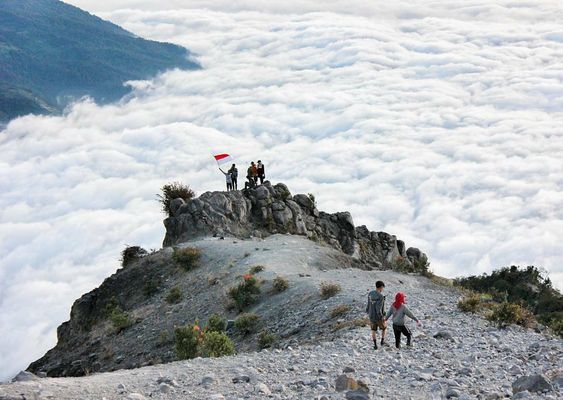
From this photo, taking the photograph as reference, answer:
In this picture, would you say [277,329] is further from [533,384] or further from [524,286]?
[524,286]

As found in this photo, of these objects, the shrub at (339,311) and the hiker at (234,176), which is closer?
the shrub at (339,311)

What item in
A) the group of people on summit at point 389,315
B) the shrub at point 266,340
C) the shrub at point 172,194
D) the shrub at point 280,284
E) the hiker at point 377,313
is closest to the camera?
the group of people on summit at point 389,315

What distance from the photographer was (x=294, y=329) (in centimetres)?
2792

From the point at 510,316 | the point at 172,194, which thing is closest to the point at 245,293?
the point at 510,316

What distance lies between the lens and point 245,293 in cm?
3459

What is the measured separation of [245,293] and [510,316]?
1367cm

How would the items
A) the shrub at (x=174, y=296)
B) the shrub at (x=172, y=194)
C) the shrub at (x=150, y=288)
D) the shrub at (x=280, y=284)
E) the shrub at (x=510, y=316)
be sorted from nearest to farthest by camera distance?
the shrub at (x=510, y=316), the shrub at (x=280, y=284), the shrub at (x=174, y=296), the shrub at (x=150, y=288), the shrub at (x=172, y=194)

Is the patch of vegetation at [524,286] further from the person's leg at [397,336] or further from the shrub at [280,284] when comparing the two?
the person's leg at [397,336]

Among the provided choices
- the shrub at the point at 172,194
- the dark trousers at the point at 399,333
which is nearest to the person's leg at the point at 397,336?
the dark trousers at the point at 399,333

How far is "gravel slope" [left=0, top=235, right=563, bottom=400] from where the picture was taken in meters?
15.3

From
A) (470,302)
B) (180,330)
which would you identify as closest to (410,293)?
(470,302)

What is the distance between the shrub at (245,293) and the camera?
34.3 metres

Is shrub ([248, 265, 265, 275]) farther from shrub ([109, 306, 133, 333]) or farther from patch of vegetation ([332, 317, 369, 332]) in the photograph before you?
patch of vegetation ([332, 317, 369, 332])

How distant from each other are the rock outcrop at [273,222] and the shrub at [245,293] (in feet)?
46.7
